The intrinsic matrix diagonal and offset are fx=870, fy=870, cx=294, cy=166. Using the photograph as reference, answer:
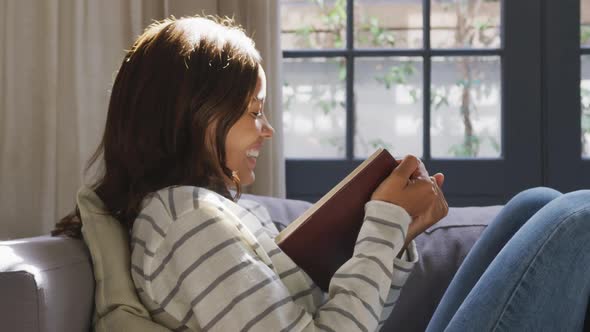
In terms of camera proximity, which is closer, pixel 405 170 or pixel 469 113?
pixel 405 170

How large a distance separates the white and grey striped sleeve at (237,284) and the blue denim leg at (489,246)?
17.6 inches

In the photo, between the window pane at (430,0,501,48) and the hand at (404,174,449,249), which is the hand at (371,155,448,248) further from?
the window pane at (430,0,501,48)

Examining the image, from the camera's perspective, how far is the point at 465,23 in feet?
10.9

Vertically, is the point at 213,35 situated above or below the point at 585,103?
above

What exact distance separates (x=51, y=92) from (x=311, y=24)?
1001 millimetres

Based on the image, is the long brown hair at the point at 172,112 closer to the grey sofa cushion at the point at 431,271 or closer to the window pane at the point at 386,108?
the grey sofa cushion at the point at 431,271

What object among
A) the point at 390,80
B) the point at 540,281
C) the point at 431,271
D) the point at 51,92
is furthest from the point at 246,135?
the point at 390,80

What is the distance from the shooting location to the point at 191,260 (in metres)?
1.24

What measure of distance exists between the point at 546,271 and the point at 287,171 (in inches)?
65.0

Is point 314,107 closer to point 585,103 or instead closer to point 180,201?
point 585,103

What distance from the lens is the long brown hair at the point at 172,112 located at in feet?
4.54

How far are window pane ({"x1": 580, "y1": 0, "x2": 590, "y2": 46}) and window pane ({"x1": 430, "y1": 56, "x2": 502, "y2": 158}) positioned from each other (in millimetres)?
312

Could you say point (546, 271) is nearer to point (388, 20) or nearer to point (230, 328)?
point (230, 328)

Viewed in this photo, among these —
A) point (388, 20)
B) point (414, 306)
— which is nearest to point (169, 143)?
point (414, 306)
